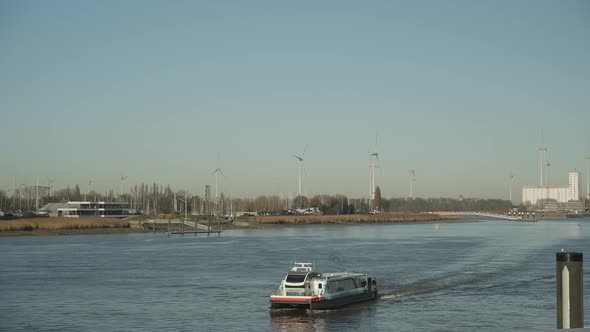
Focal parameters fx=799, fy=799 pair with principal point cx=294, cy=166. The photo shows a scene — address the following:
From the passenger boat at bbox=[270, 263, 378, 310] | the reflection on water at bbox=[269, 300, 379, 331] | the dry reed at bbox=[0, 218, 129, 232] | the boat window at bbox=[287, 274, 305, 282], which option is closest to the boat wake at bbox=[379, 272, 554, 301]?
the passenger boat at bbox=[270, 263, 378, 310]

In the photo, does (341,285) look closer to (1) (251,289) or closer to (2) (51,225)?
(1) (251,289)

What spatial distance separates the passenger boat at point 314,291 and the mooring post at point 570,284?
23296 mm

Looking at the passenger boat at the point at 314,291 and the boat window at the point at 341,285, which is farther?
the boat window at the point at 341,285

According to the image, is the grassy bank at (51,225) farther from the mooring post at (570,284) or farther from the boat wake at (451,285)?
the mooring post at (570,284)

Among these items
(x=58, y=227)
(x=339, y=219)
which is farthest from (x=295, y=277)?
(x=339, y=219)

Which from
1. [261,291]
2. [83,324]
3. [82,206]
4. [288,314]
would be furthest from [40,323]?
[82,206]

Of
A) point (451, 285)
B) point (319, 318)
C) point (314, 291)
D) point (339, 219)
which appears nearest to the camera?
point (319, 318)

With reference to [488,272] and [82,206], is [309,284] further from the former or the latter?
[82,206]

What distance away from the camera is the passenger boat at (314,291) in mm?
33812

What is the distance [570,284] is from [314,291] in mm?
23956

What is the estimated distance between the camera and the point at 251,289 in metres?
41.1

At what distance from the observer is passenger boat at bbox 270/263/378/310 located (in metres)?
33.8

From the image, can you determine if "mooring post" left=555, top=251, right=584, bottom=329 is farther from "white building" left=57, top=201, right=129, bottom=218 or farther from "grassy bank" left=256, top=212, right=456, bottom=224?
"white building" left=57, top=201, right=129, bottom=218

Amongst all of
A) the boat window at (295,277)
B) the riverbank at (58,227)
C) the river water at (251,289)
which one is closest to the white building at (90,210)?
the riverbank at (58,227)
